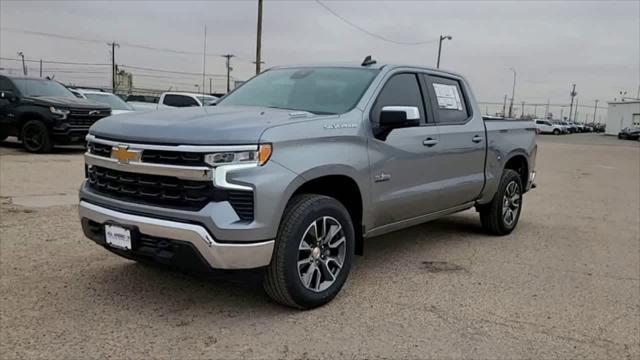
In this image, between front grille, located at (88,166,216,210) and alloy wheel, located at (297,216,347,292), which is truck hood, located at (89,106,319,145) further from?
alloy wheel, located at (297,216,347,292)

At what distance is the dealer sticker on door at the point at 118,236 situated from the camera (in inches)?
151

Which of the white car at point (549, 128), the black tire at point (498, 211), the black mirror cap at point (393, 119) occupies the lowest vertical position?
the white car at point (549, 128)

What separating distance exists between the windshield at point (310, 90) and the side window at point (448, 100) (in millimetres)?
959

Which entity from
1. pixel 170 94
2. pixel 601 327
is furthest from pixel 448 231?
pixel 170 94

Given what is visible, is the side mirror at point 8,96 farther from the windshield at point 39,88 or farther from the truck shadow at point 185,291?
the truck shadow at point 185,291

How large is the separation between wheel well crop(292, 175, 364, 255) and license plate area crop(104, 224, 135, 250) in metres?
1.24

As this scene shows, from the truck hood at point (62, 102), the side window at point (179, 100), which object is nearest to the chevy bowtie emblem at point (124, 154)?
the truck hood at point (62, 102)

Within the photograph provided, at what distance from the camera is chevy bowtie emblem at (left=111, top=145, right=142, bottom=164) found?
386 centimetres

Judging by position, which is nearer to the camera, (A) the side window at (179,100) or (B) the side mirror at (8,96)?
(B) the side mirror at (8,96)

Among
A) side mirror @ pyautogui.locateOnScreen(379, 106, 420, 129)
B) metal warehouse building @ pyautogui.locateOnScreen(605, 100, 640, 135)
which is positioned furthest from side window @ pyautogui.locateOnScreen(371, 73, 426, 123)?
metal warehouse building @ pyautogui.locateOnScreen(605, 100, 640, 135)

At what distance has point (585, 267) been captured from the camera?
5816 millimetres

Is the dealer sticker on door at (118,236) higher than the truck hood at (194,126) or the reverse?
the reverse

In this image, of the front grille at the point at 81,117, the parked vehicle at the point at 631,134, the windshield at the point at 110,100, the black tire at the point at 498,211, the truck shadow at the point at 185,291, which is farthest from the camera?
the parked vehicle at the point at 631,134

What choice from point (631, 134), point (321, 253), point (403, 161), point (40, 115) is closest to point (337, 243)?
point (321, 253)
